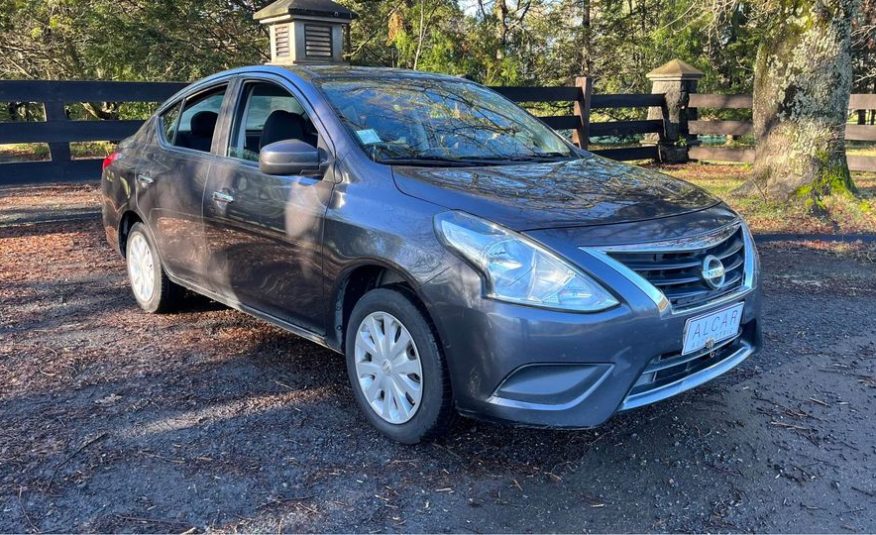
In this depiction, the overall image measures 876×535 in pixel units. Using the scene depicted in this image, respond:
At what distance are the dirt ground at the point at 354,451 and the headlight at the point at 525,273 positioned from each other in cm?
77

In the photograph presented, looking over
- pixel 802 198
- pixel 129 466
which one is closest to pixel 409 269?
pixel 129 466

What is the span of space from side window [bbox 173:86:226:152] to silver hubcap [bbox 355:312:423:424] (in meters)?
1.84

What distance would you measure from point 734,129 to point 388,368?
37.4ft

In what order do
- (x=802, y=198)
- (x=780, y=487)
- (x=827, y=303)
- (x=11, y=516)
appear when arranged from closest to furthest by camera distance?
(x=11, y=516) → (x=780, y=487) → (x=827, y=303) → (x=802, y=198)

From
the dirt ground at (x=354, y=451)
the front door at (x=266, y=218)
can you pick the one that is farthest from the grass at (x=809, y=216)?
the front door at (x=266, y=218)

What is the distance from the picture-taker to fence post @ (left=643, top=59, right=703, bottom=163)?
13.3m

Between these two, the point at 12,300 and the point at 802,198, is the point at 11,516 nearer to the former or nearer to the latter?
the point at 12,300

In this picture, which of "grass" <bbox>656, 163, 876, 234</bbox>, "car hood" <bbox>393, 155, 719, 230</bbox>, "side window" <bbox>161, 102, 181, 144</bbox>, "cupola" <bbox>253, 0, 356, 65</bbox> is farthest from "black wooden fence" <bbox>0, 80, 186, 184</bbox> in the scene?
"grass" <bbox>656, 163, 876, 234</bbox>

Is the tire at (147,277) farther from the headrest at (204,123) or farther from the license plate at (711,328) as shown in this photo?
the license plate at (711,328)

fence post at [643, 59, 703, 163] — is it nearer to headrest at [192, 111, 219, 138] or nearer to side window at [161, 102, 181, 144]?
side window at [161, 102, 181, 144]

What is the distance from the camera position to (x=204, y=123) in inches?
181

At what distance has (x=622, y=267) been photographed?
2820 millimetres

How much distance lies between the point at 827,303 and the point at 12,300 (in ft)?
19.6

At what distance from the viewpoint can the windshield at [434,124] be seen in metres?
3.66
